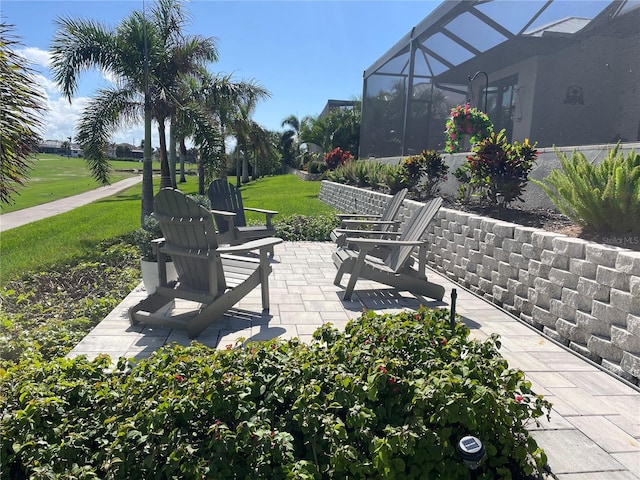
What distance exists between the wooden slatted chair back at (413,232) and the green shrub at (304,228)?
342 centimetres

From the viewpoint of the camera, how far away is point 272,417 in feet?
6.03

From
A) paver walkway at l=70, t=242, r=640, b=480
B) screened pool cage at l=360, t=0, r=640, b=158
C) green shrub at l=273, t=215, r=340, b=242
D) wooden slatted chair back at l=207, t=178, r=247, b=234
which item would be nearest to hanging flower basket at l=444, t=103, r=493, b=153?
screened pool cage at l=360, t=0, r=640, b=158

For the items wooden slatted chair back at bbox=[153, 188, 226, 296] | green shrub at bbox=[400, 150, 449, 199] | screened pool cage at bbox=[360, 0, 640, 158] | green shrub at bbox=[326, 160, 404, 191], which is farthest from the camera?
green shrub at bbox=[326, 160, 404, 191]

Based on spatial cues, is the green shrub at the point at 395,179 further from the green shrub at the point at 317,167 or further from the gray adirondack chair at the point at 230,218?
the green shrub at the point at 317,167

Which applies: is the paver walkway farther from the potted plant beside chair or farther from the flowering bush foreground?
the flowering bush foreground

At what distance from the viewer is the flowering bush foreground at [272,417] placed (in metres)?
1.63

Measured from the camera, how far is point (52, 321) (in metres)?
4.00

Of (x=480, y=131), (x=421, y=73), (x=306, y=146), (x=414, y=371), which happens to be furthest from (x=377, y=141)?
(x=306, y=146)

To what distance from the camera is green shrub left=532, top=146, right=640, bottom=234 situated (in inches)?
140

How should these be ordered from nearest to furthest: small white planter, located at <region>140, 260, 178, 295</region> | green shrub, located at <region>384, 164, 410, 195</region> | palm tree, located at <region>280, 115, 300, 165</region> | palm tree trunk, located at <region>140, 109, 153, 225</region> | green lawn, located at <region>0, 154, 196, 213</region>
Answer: small white planter, located at <region>140, 260, 178, 295</region>
green shrub, located at <region>384, 164, 410, 195</region>
palm tree trunk, located at <region>140, 109, 153, 225</region>
green lawn, located at <region>0, 154, 196, 213</region>
palm tree, located at <region>280, 115, 300, 165</region>

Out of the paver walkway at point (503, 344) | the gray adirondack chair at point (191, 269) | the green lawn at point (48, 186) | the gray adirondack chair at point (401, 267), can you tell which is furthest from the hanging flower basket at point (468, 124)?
the green lawn at point (48, 186)

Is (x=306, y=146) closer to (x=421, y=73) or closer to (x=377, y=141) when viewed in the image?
(x=377, y=141)

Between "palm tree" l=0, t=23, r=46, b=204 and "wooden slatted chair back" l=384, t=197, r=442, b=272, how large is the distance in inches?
147

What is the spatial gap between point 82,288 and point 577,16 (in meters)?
8.43
